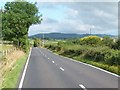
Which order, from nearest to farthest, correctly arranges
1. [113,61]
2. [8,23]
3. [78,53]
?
1. [113,61]
2. [78,53]
3. [8,23]

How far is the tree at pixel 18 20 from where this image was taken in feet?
212

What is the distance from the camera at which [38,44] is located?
188750 millimetres

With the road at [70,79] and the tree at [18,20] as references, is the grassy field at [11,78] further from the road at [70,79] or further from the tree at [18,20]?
the tree at [18,20]

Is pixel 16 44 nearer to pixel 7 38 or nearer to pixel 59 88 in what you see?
pixel 7 38

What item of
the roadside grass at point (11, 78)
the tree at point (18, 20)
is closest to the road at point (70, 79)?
the roadside grass at point (11, 78)

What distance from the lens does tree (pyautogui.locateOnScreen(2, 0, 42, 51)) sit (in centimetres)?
6475

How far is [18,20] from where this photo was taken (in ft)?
214

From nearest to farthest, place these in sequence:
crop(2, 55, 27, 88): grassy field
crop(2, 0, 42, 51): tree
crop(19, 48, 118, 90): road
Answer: crop(19, 48, 118, 90): road < crop(2, 55, 27, 88): grassy field < crop(2, 0, 42, 51): tree

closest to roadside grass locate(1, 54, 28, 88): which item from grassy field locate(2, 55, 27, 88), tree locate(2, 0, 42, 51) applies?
grassy field locate(2, 55, 27, 88)

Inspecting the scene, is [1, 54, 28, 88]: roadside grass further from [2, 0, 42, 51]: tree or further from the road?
→ [2, 0, 42, 51]: tree

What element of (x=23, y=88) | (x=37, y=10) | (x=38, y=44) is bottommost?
(x=38, y=44)

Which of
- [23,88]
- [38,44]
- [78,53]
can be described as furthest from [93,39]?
[38,44]

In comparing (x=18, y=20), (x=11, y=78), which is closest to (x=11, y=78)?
(x=11, y=78)

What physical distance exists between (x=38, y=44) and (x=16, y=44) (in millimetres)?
119352
